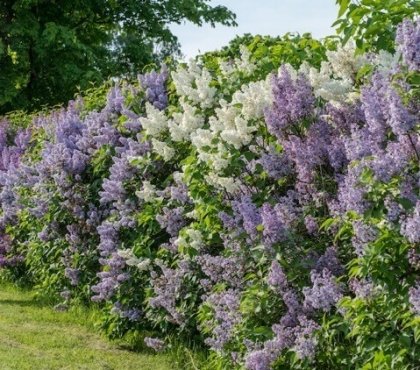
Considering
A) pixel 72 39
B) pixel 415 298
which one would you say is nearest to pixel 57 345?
pixel 415 298

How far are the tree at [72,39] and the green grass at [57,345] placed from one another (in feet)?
43.9

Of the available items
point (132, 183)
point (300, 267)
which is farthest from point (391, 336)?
point (132, 183)

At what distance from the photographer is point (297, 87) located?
15.2ft

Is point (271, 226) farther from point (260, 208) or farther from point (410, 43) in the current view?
point (410, 43)

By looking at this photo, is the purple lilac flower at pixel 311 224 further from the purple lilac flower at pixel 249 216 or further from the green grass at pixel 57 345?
the green grass at pixel 57 345

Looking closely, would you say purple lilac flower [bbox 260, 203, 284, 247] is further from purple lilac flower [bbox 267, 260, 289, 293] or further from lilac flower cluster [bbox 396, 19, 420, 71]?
lilac flower cluster [bbox 396, 19, 420, 71]

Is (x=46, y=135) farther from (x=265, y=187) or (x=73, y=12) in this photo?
(x=73, y=12)

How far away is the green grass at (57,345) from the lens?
Answer: 21.1 feet

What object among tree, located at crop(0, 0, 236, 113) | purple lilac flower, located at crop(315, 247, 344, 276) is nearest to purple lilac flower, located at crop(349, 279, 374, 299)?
purple lilac flower, located at crop(315, 247, 344, 276)

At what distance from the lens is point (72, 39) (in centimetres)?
2262

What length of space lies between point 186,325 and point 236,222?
1.55m

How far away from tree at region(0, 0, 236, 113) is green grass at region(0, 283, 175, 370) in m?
13.4

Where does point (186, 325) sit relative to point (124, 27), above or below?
below

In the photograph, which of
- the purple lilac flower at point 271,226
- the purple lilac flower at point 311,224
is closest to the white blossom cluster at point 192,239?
the purple lilac flower at point 271,226
